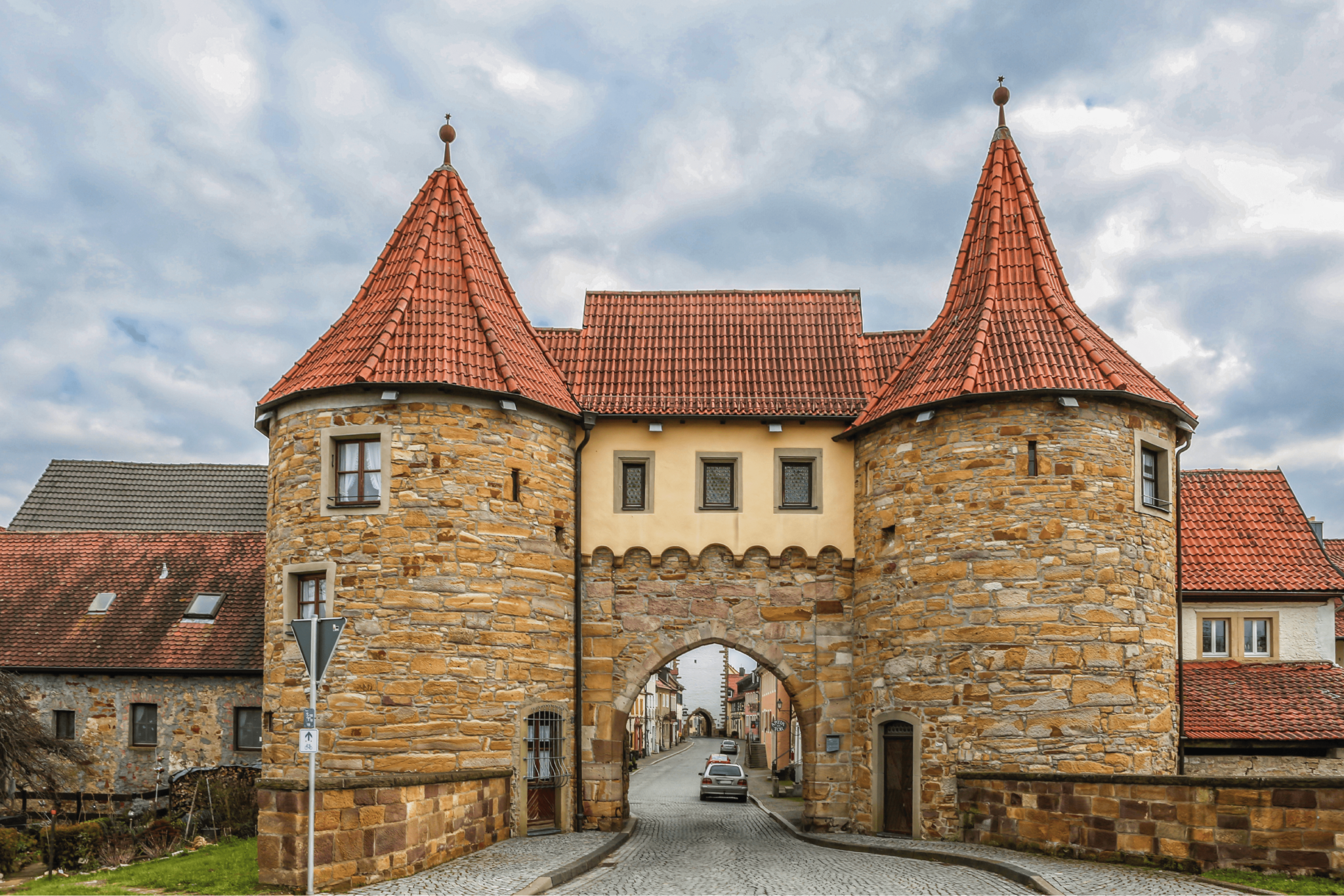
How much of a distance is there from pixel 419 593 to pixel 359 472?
198 cm

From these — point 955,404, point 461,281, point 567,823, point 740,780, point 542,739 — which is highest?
point 461,281

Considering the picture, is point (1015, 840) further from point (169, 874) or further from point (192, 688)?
point (192, 688)

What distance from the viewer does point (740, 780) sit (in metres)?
30.6

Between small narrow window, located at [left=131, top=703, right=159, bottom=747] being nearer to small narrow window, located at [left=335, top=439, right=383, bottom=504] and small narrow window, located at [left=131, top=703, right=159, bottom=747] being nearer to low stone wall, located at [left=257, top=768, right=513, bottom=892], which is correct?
small narrow window, located at [left=335, top=439, right=383, bottom=504]

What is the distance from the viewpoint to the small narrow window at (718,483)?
765 inches

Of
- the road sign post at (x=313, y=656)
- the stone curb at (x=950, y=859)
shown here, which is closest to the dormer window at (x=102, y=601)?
the stone curb at (x=950, y=859)

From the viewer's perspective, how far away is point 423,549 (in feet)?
53.2

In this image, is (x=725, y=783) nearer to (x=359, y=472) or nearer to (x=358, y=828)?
(x=359, y=472)

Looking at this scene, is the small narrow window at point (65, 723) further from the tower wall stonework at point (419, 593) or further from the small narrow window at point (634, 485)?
the small narrow window at point (634, 485)

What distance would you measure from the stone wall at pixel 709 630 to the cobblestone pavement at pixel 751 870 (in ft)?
5.01

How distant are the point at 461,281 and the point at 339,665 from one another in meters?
6.31

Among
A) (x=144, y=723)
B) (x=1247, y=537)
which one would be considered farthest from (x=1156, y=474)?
(x=144, y=723)

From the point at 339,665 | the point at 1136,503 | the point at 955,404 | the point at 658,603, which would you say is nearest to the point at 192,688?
the point at 339,665

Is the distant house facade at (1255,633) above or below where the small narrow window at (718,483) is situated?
below
